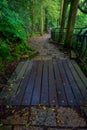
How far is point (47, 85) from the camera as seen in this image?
12.9 ft

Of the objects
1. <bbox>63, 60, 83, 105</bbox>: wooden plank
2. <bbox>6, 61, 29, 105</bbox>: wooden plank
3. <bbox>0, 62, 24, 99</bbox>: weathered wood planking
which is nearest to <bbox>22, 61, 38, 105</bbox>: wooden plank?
<bbox>6, 61, 29, 105</bbox>: wooden plank

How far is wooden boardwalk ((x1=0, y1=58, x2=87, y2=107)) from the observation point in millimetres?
3225

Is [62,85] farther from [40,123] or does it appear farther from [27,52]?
[27,52]

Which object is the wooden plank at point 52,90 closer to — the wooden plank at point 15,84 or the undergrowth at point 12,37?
the wooden plank at point 15,84

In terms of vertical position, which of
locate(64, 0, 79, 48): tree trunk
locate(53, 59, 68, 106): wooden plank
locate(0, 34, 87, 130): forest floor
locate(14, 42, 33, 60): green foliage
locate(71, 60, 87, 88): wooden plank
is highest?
locate(64, 0, 79, 48): tree trunk

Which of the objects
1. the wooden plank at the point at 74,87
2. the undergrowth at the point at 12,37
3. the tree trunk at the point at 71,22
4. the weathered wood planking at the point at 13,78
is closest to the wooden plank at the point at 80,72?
the wooden plank at the point at 74,87

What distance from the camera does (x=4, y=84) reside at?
13.3 ft

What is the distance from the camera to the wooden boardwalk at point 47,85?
127 inches

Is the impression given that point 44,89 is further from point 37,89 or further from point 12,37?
point 12,37

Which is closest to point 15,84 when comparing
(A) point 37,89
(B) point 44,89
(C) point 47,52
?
(A) point 37,89

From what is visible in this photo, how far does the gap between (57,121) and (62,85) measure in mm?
1408

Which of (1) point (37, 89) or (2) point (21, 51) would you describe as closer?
(1) point (37, 89)

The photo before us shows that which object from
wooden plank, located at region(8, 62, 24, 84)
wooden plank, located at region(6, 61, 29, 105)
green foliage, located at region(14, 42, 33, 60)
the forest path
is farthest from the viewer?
the forest path

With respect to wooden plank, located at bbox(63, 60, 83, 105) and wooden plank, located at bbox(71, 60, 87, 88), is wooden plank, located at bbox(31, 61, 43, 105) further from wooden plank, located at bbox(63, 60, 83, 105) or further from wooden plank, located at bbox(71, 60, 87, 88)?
wooden plank, located at bbox(71, 60, 87, 88)
